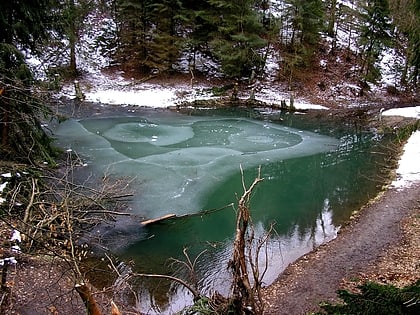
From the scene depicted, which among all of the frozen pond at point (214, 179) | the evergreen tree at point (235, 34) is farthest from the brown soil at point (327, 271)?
the evergreen tree at point (235, 34)

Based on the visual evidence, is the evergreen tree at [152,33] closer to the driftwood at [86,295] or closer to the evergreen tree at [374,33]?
the evergreen tree at [374,33]

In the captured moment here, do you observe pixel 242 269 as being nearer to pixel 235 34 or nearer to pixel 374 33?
pixel 235 34

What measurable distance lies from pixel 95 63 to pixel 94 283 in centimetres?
2414

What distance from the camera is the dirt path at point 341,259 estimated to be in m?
8.60

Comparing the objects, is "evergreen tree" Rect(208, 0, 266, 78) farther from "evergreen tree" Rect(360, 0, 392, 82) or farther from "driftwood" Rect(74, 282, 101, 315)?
"driftwood" Rect(74, 282, 101, 315)

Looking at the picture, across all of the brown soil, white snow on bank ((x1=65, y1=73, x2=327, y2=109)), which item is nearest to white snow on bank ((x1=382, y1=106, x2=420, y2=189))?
the brown soil

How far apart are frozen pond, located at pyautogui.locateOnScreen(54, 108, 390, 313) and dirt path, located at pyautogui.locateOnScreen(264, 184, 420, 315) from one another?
472 millimetres

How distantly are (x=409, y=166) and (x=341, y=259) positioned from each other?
7.80 m

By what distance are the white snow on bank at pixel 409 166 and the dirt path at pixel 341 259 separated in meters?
1.39

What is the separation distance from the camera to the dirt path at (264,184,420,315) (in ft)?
28.2

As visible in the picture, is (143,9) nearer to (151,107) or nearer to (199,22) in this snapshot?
(199,22)

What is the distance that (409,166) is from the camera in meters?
16.2

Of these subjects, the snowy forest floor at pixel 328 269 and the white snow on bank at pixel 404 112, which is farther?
the white snow on bank at pixel 404 112

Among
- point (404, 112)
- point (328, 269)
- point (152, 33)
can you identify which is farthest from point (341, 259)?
point (152, 33)
